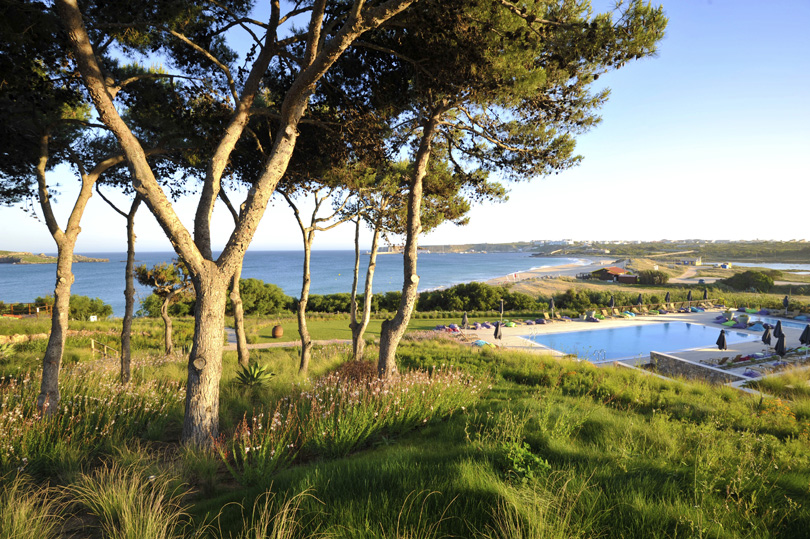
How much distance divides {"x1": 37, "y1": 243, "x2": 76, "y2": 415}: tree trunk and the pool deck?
12471 mm

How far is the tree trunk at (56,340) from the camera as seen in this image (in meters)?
4.77

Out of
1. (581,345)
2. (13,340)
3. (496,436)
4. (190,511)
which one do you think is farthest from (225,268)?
(581,345)

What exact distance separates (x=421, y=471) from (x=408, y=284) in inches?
155

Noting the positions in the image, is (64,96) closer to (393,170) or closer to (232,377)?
(232,377)

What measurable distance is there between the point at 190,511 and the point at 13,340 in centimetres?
1432

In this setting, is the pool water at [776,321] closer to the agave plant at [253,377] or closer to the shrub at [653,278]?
the shrub at [653,278]

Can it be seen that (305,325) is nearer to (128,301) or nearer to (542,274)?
(128,301)

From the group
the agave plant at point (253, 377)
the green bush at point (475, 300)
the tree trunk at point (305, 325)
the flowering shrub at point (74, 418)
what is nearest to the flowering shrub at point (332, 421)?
the flowering shrub at point (74, 418)

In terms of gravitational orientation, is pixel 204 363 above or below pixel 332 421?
above

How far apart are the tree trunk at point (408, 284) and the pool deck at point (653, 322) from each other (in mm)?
7942

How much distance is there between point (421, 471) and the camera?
115 inches

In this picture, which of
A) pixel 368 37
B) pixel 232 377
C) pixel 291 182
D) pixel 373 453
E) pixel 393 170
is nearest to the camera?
pixel 373 453

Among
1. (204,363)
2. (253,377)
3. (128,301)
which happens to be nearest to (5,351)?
(128,301)

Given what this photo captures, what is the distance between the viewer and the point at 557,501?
2338mm
